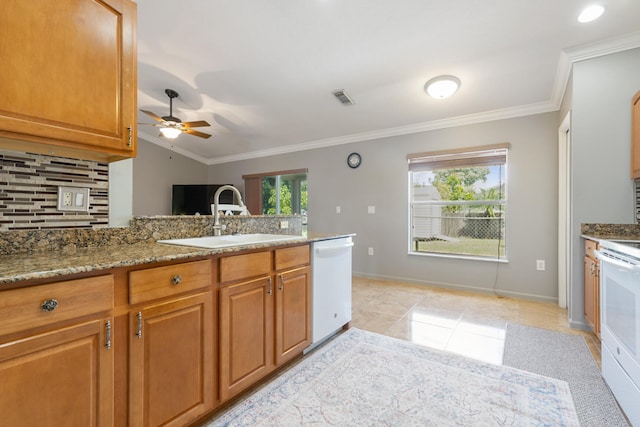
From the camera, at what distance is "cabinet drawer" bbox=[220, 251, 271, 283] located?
1.44m

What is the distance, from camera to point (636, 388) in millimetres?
1355

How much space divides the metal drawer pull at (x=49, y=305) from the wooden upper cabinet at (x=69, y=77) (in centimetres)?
62

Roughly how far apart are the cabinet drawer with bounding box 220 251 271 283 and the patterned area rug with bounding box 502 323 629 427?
70.2 inches

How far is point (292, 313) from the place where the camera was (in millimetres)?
1885

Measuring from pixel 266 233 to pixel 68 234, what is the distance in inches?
51.8

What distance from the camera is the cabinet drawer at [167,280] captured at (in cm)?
111

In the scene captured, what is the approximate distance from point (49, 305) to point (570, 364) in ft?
9.35

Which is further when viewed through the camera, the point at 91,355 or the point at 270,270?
the point at 270,270

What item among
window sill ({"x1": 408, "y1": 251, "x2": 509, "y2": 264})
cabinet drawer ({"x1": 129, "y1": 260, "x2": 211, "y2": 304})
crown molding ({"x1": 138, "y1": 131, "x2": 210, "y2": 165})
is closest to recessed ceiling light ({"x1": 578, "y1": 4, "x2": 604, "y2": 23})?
window sill ({"x1": 408, "y1": 251, "x2": 509, "y2": 264})

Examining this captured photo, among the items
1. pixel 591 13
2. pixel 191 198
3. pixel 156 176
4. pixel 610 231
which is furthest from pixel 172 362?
pixel 156 176

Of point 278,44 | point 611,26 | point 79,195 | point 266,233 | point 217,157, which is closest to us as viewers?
point 79,195

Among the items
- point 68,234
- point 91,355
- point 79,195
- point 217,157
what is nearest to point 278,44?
point 79,195

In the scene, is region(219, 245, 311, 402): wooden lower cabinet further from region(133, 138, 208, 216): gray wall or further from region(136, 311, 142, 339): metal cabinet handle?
region(133, 138, 208, 216): gray wall

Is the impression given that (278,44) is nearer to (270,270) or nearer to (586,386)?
(270,270)
